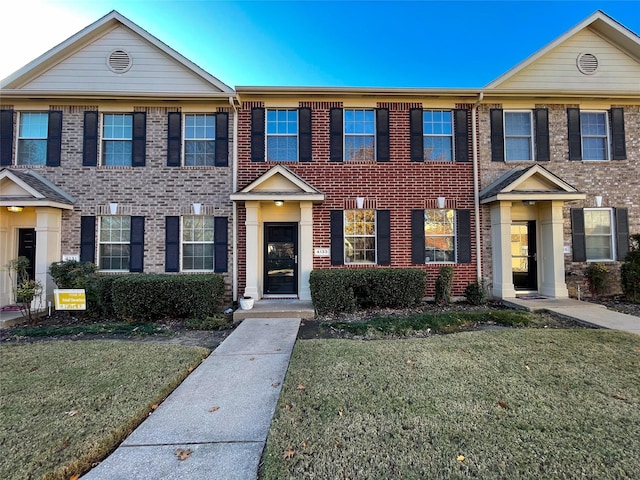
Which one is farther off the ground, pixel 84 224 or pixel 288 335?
pixel 84 224

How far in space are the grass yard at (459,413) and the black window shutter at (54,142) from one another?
879cm

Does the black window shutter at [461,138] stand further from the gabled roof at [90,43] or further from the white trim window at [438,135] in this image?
the gabled roof at [90,43]

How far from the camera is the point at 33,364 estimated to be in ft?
13.9

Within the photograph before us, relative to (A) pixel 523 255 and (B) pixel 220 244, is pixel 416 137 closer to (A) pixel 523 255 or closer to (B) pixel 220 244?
(A) pixel 523 255

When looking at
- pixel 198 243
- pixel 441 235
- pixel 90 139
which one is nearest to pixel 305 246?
pixel 198 243

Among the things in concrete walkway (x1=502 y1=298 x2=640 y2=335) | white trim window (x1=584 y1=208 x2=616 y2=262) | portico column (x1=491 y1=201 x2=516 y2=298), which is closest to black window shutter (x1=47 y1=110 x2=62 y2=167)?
portico column (x1=491 y1=201 x2=516 y2=298)

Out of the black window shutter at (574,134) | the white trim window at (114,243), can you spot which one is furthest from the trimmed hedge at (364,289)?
the black window shutter at (574,134)

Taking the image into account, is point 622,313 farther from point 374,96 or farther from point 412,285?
point 374,96

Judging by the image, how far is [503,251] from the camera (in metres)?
8.36

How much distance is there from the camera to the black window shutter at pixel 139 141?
27.7ft

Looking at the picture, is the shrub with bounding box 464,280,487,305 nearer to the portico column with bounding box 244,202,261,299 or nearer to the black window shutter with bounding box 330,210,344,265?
the black window shutter with bounding box 330,210,344,265

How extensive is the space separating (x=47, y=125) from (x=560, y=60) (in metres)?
14.7

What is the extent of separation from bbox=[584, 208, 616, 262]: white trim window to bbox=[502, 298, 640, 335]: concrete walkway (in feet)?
6.69

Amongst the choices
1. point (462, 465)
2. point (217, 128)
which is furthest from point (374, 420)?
point (217, 128)
